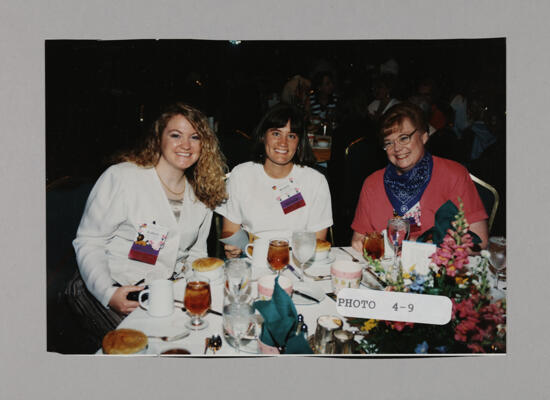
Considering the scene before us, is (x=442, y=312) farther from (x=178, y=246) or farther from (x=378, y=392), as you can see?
(x=178, y=246)

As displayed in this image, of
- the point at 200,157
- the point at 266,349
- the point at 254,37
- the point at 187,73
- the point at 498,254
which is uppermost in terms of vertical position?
the point at 254,37

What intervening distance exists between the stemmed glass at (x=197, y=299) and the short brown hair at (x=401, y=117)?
3.48ft

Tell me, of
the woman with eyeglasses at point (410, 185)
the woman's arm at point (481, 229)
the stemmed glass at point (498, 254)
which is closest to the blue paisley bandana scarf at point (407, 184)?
the woman with eyeglasses at point (410, 185)

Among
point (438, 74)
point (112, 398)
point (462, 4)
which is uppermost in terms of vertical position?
point (462, 4)

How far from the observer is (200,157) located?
1843 millimetres

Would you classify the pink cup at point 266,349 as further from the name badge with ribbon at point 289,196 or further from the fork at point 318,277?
the name badge with ribbon at point 289,196

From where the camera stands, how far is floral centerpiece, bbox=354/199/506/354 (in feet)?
3.96

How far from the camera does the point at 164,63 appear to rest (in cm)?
158

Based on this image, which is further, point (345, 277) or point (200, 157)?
point (200, 157)

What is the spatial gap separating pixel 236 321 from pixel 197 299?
0.13 metres

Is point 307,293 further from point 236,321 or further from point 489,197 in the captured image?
point 489,197

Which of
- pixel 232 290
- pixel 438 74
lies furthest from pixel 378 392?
pixel 438 74

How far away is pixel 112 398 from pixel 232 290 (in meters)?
0.73

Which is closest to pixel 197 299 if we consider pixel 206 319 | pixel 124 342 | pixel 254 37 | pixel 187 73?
pixel 206 319
